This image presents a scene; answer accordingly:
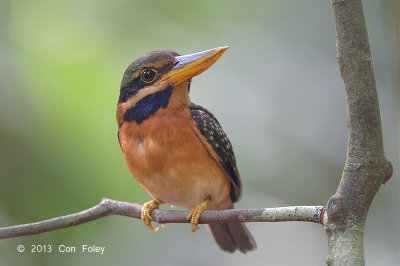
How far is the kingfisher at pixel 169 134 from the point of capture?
3691mm

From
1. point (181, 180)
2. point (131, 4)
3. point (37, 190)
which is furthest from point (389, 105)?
point (37, 190)

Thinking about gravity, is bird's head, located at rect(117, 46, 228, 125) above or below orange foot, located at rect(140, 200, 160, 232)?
above

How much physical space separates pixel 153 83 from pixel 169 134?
37 cm

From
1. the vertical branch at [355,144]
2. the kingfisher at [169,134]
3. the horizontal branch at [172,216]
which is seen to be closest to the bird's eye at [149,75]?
the kingfisher at [169,134]

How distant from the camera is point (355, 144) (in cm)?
216

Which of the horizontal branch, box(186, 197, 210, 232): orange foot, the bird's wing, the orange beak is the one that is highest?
the orange beak

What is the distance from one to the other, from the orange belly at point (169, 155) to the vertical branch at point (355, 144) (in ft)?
5.41

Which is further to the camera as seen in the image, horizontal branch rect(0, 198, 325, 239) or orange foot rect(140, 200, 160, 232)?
orange foot rect(140, 200, 160, 232)

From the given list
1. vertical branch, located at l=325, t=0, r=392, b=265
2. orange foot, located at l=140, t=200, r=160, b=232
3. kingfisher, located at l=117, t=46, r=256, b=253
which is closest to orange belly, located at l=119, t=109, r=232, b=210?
kingfisher, located at l=117, t=46, r=256, b=253

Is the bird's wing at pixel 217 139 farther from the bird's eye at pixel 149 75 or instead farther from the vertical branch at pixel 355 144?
the vertical branch at pixel 355 144

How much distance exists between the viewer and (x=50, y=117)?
4.09 metres

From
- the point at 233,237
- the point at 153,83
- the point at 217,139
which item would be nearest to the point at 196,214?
the point at 217,139

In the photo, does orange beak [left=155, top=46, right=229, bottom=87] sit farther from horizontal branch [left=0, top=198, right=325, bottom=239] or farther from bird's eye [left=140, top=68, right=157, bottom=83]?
horizontal branch [left=0, top=198, right=325, bottom=239]

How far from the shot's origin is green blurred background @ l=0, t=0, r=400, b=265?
13.1 feet
